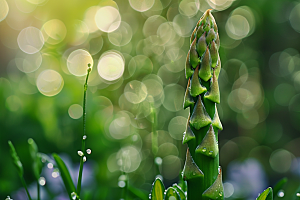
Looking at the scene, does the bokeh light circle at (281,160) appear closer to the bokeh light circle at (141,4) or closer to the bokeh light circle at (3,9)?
the bokeh light circle at (141,4)

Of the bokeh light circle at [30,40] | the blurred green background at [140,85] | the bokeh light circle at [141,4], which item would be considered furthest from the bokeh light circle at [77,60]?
the bokeh light circle at [141,4]

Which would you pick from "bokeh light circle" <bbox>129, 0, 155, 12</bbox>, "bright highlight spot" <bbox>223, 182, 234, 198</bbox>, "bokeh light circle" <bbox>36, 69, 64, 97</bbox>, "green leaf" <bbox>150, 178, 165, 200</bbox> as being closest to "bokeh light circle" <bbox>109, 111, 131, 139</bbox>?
"bokeh light circle" <bbox>36, 69, 64, 97</bbox>

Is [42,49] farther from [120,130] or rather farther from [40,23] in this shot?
[120,130]

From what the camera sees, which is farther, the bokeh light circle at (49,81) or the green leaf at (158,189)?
the bokeh light circle at (49,81)

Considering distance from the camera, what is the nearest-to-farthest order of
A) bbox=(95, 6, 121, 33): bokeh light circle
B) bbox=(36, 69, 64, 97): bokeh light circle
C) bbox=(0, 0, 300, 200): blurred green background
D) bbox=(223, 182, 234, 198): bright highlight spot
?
1. bbox=(223, 182, 234, 198): bright highlight spot
2. bbox=(0, 0, 300, 200): blurred green background
3. bbox=(36, 69, 64, 97): bokeh light circle
4. bbox=(95, 6, 121, 33): bokeh light circle

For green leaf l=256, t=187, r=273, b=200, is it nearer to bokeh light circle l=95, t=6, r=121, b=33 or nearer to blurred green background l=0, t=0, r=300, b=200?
blurred green background l=0, t=0, r=300, b=200

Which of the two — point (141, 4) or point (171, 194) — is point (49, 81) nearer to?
point (141, 4)

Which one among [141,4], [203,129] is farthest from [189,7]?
[203,129]
